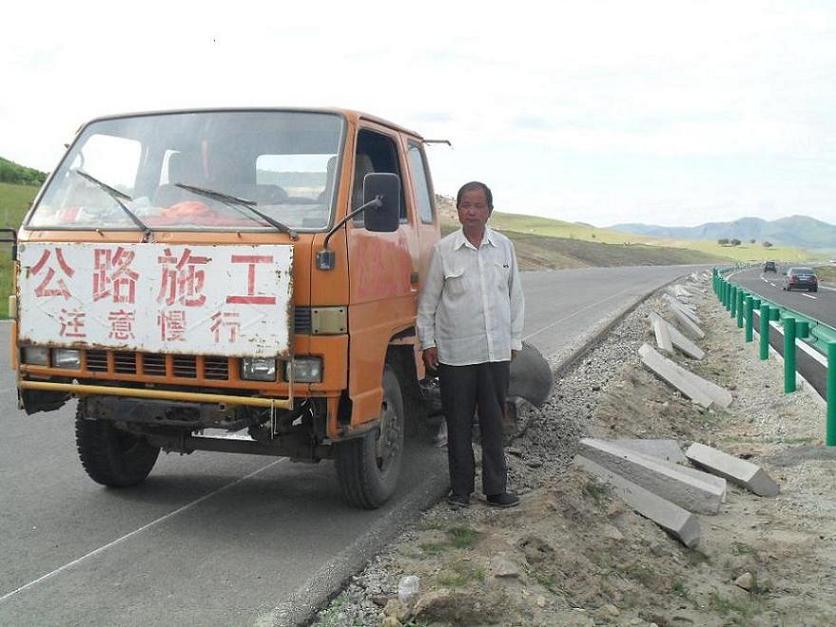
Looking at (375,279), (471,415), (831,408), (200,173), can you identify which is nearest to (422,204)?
(375,279)

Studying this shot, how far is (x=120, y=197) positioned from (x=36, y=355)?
3.40 feet

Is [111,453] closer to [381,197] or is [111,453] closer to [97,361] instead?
[97,361]

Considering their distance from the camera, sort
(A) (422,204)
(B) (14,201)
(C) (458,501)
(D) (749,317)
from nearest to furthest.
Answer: (C) (458,501) < (A) (422,204) < (D) (749,317) < (B) (14,201)

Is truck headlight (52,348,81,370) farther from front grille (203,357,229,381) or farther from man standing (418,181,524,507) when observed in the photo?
man standing (418,181,524,507)

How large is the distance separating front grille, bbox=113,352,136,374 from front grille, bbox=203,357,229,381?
0.45 metres

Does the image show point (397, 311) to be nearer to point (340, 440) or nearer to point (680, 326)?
point (340, 440)

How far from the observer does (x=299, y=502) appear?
6.07 m

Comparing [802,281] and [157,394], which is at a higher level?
[157,394]

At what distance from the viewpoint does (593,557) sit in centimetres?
525

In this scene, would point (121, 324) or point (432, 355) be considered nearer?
point (121, 324)

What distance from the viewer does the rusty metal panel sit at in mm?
4895

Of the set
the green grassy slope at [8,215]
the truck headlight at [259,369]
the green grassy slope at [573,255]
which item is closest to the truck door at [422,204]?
the truck headlight at [259,369]

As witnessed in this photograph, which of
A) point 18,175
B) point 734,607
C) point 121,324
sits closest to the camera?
point 734,607

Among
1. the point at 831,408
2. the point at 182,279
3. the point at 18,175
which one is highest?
the point at 18,175
